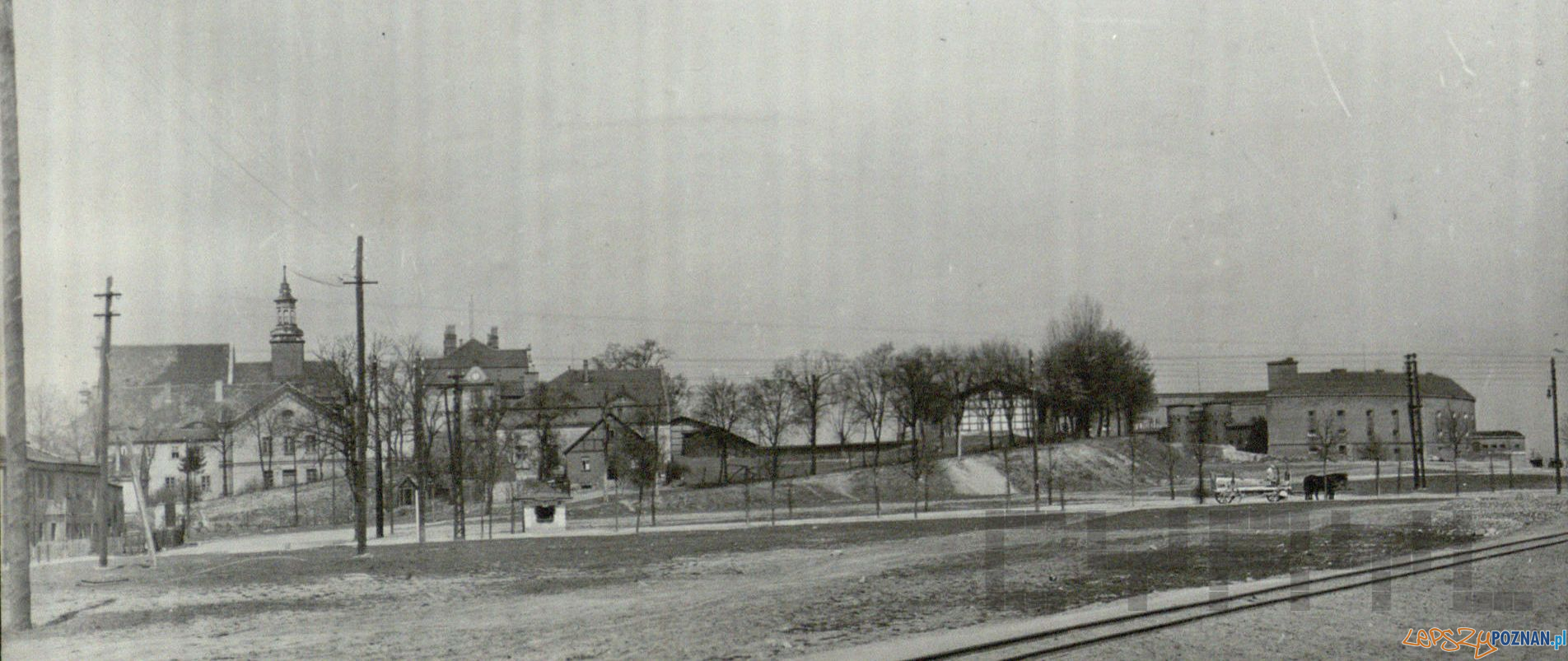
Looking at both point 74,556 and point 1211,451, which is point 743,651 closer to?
point 74,556

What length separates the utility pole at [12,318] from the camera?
1341 centimetres

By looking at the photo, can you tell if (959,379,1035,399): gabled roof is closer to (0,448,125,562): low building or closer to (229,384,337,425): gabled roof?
(229,384,337,425): gabled roof

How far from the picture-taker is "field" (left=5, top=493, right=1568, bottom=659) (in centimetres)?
1517

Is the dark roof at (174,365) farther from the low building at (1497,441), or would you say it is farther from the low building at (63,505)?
the low building at (1497,441)

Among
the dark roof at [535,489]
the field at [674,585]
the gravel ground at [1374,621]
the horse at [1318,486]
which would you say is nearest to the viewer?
the gravel ground at [1374,621]

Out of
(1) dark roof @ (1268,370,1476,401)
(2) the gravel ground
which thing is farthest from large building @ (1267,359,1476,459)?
(2) the gravel ground

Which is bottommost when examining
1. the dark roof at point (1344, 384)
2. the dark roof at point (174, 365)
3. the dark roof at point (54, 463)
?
the dark roof at point (54, 463)

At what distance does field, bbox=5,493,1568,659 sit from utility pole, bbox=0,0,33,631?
1522 mm

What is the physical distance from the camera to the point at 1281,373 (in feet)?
364

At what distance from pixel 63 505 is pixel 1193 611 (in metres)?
34.6

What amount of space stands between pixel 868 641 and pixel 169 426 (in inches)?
3295

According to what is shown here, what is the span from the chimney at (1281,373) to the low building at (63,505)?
97.0 m

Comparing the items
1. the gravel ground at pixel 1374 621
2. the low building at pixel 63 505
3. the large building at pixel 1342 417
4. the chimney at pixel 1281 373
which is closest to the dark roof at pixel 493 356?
the large building at pixel 1342 417

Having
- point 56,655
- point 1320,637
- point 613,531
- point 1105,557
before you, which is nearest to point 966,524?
point 613,531
